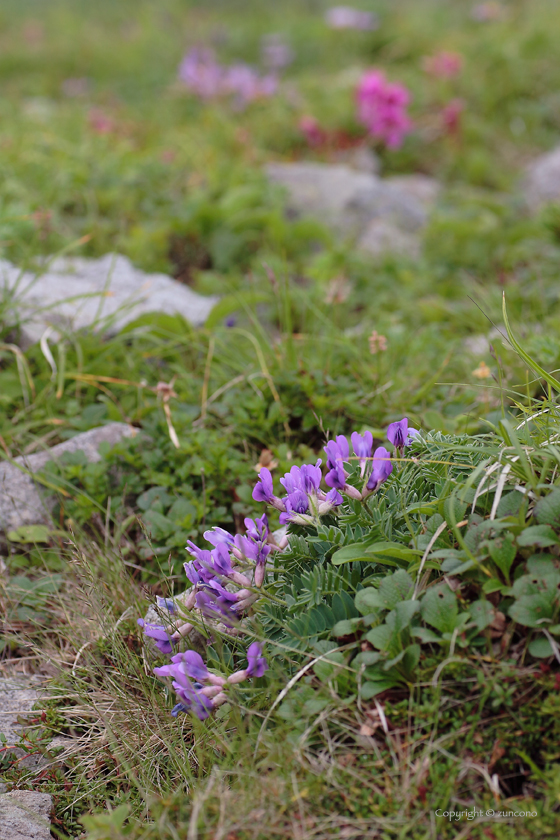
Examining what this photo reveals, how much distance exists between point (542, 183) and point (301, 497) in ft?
16.2

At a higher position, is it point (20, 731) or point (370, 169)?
point (370, 169)

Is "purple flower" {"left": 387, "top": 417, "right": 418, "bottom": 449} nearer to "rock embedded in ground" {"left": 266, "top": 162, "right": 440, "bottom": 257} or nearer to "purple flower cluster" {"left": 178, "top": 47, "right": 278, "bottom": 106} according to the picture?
"rock embedded in ground" {"left": 266, "top": 162, "right": 440, "bottom": 257}

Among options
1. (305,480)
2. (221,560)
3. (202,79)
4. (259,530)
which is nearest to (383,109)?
(202,79)

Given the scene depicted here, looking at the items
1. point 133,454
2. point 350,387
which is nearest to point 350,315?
point 350,387

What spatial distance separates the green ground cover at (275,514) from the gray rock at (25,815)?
2.3 inches

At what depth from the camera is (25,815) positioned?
167cm

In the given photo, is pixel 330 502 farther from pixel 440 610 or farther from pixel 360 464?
pixel 440 610

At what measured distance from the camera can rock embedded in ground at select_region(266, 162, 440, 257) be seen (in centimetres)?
504

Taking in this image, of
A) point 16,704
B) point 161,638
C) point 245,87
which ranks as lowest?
point 16,704

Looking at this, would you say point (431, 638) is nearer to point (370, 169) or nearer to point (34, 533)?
point (34, 533)

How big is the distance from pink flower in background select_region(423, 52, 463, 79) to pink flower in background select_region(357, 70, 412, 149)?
1.18m

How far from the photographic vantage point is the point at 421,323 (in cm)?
393

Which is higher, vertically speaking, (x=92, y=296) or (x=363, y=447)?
(x=363, y=447)

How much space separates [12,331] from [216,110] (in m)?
4.49
